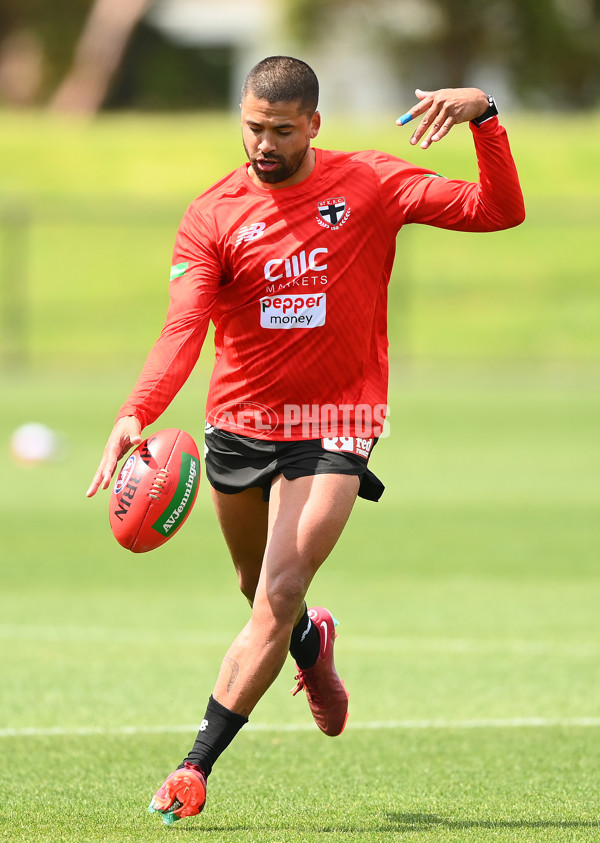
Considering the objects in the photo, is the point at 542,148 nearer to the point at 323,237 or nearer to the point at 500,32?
the point at 500,32

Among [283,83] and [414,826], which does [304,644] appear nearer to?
[414,826]

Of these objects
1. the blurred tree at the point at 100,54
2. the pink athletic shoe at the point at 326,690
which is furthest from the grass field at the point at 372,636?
the blurred tree at the point at 100,54

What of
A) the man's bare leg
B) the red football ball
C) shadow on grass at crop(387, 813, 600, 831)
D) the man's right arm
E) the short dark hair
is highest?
the short dark hair

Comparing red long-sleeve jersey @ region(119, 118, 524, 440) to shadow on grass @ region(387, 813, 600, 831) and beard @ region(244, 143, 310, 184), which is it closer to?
beard @ region(244, 143, 310, 184)

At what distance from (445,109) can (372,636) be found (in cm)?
495

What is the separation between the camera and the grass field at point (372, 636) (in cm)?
611

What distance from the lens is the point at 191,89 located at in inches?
2124

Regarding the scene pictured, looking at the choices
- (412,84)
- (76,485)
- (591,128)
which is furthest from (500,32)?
(76,485)

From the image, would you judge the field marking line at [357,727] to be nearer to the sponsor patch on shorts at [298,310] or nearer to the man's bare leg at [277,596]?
the man's bare leg at [277,596]

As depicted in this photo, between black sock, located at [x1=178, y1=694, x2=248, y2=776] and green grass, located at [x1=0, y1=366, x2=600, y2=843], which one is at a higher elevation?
black sock, located at [x1=178, y1=694, x2=248, y2=776]

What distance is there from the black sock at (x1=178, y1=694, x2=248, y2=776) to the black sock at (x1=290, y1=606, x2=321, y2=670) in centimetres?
76

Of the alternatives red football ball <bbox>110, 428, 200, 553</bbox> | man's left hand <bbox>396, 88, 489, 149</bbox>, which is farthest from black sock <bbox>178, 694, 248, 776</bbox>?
man's left hand <bbox>396, 88, 489, 149</bbox>

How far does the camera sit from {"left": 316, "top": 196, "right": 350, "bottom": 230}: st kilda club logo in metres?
6.21

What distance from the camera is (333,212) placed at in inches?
245
